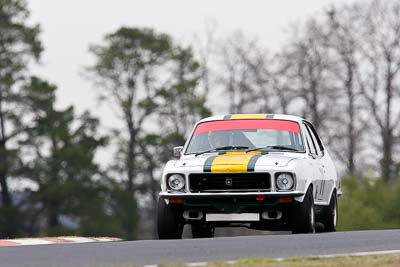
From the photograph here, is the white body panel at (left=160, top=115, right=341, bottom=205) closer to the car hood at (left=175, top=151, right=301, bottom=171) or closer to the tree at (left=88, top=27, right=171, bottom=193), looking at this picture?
the car hood at (left=175, top=151, right=301, bottom=171)

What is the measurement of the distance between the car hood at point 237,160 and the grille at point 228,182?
13cm

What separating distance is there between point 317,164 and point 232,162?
1.79 m

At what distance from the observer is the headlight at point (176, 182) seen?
1772 cm

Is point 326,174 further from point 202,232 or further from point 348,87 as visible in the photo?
point 348,87

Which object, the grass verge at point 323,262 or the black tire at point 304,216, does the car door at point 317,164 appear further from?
the grass verge at point 323,262

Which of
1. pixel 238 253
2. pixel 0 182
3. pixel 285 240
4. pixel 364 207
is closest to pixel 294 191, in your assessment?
pixel 285 240

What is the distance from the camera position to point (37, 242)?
1680 centimetres

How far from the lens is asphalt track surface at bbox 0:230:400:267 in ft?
41.9

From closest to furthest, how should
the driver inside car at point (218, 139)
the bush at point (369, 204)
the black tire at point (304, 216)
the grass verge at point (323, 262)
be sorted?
1. the grass verge at point (323, 262)
2. the black tire at point (304, 216)
3. the driver inside car at point (218, 139)
4. the bush at point (369, 204)

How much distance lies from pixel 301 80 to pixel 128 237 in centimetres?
1023

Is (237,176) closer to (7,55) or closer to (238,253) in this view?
(238,253)

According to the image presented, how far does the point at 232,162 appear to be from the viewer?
17766mm

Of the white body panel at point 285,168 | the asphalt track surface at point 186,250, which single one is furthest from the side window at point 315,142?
the asphalt track surface at point 186,250

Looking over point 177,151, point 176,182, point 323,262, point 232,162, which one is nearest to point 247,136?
point 177,151
